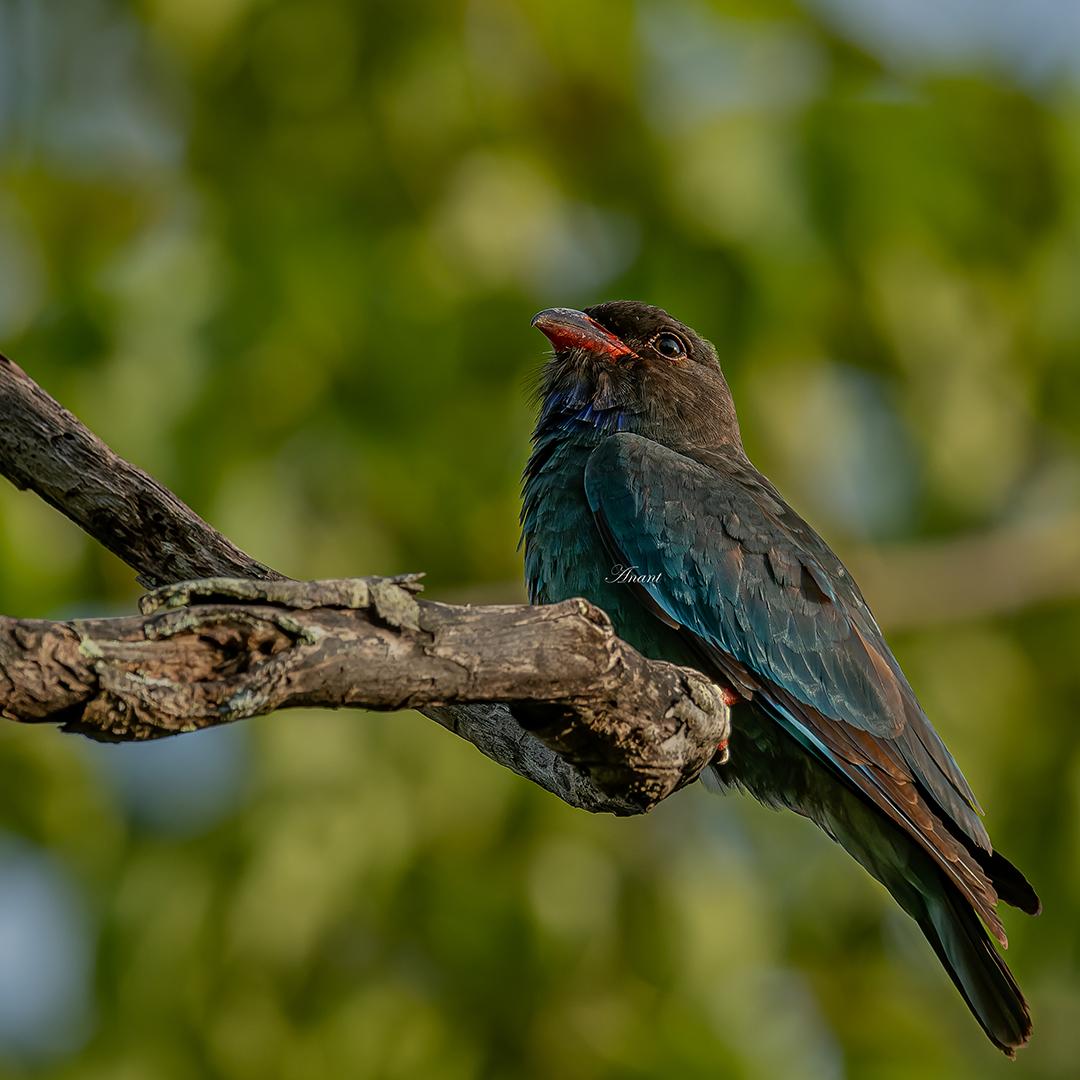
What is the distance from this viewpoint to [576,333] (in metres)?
5.02

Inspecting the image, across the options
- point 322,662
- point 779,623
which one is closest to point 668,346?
point 779,623

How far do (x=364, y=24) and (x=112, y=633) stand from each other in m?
4.06

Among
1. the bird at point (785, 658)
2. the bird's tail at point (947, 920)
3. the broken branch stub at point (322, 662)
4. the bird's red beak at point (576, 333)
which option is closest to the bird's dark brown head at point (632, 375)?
the bird's red beak at point (576, 333)

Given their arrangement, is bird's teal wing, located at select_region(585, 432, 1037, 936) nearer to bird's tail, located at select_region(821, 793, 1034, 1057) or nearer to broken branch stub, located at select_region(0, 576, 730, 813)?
bird's tail, located at select_region(821, 793, 1034, 1057)

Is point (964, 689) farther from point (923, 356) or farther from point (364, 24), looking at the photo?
point (364, 24)

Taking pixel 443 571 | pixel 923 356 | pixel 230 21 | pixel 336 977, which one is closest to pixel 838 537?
pixel 923 356

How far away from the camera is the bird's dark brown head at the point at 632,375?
500cm

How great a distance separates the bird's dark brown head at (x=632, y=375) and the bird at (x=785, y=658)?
0.36m

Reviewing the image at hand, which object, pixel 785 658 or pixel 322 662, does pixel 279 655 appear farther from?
pixel 785 658

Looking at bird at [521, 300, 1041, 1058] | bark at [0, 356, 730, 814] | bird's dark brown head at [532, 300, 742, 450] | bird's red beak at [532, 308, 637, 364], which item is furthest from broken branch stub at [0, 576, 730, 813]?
bird's red beak at [532, 308, 637, 364]

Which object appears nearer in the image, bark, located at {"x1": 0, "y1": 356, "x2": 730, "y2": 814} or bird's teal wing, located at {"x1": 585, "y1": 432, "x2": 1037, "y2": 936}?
bark, located at {"x1": 0, "y1": 356, "x2": 730, "y2": 814}

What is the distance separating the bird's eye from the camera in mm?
5160

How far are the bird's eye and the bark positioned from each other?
2.23 meters

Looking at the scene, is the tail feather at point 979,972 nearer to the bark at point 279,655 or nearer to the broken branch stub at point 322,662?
the bark at point 279,655
